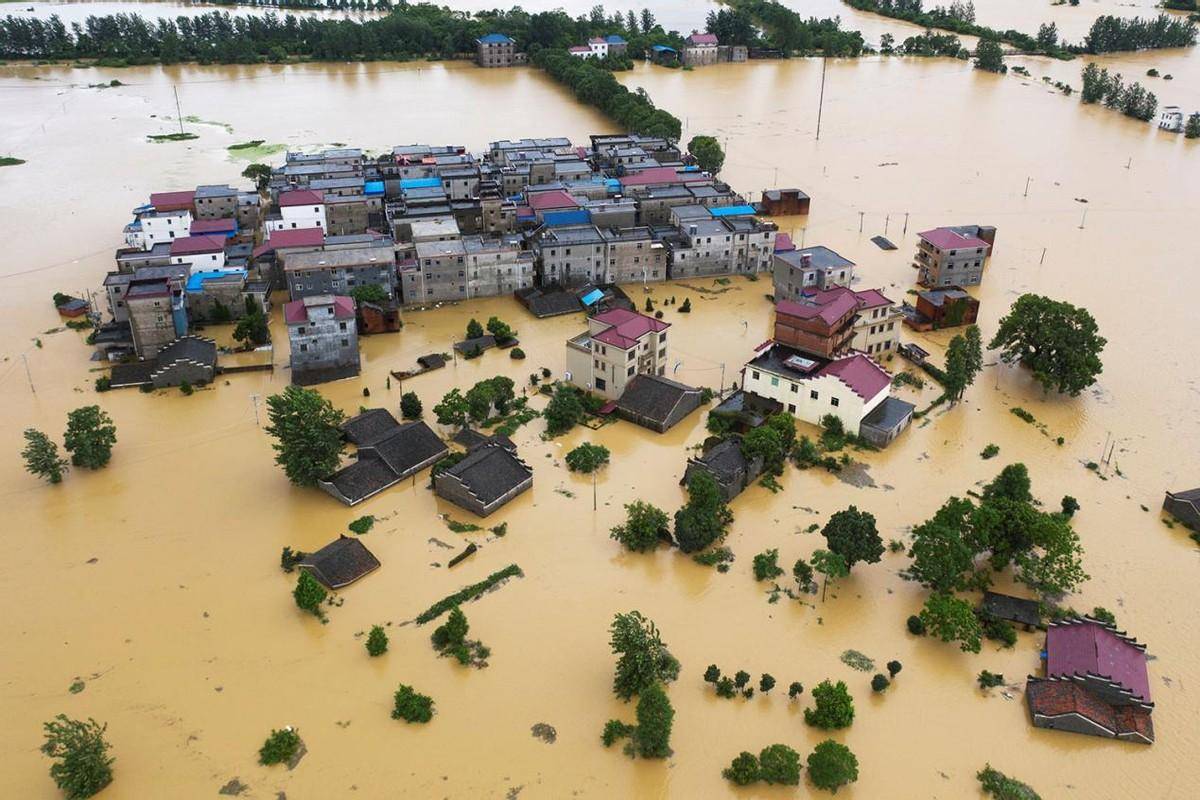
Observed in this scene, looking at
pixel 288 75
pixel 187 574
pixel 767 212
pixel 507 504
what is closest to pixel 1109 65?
pixel 767 212

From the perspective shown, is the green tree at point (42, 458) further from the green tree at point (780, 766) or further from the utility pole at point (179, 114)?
the utility pole at point (179, 114)

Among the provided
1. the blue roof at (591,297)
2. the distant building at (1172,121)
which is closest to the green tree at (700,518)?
the blue roof at (591,297)

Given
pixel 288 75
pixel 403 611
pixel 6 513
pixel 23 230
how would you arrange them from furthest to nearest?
pixel 288 75, pixel 23 230, pixel 6 513, pixel 403 611

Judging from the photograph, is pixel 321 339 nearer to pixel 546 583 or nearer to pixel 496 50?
pixel 546 583

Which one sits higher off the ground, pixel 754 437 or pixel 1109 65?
pixel 1109 65

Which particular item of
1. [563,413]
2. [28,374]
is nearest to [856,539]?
[563,413]

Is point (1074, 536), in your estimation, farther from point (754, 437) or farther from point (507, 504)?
point (507, 504)

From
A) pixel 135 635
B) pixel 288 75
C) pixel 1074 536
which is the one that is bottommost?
pixel 135 635
